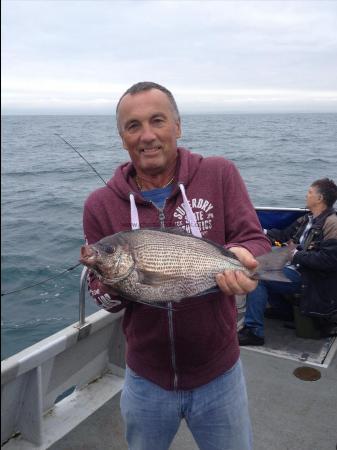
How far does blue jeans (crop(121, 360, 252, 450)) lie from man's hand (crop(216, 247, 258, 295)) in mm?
553

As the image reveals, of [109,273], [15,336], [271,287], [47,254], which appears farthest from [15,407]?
[47,254]

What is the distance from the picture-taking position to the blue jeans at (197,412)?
2400mm

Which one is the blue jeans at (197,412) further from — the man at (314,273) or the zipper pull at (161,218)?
the man at (314,273)

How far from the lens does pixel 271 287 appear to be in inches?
237

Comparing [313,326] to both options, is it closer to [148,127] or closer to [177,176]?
[177,176]

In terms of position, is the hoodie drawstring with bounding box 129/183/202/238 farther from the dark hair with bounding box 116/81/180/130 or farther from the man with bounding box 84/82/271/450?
the dark hair with bounding box 116/81/180/130

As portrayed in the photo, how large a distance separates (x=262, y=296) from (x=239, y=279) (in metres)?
3.57

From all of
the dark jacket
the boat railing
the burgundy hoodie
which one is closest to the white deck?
the boat railing

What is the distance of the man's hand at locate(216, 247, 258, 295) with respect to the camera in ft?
7.15

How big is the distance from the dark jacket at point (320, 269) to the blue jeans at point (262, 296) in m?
0.18

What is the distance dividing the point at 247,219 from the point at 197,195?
286mm

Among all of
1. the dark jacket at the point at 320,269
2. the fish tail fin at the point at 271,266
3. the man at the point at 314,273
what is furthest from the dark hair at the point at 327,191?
the fish tail fin at the point at 271,266

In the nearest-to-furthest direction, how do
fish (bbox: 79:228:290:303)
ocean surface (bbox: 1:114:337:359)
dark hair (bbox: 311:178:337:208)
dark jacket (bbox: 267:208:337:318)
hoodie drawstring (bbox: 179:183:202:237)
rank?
fish (bbox: 79:228:290:303) → hoodie drawstring (bbox: 179:183:202:237) → dark jacket (bbox: 267:208:337:318) → dark hair (bbox: 311:178:337:208) → ocean surface (bbox: 1:114:337:359)

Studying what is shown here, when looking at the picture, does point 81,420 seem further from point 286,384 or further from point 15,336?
point 15,336
